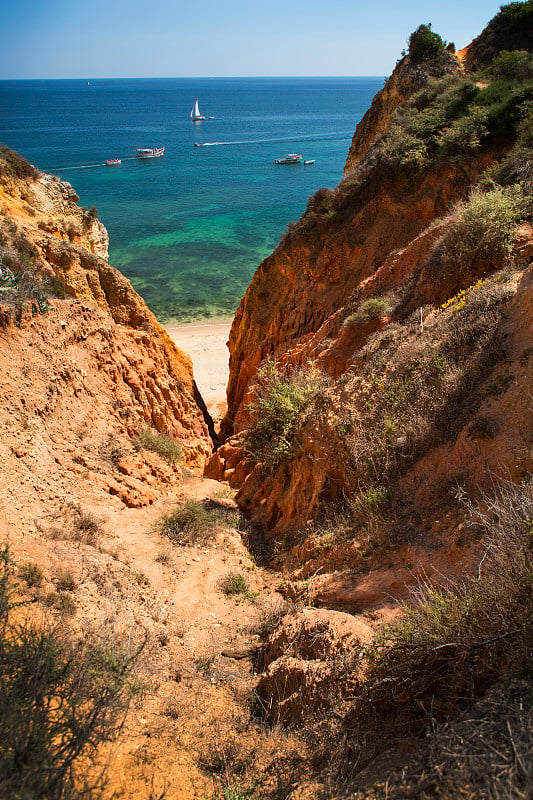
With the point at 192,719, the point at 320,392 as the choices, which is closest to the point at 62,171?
the point at 320,392

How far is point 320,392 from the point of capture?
8.66m

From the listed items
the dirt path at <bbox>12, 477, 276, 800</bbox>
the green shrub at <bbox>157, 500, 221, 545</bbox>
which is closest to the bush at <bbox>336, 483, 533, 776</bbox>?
the dirt path at <bbox>12, 477, 276, 800</bbox>

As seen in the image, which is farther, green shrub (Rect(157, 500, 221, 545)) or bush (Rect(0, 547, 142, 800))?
green shrub (Rect(157, 500, 221, 545))

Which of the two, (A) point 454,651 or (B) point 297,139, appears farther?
(B) point 297,139

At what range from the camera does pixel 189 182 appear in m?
67.6

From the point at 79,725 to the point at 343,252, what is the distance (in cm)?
1338

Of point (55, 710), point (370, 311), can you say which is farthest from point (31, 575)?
point (370, 311)

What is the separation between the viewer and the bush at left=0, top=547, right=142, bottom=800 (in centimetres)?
260

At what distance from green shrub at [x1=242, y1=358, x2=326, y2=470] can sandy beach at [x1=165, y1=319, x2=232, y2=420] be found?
9.52m

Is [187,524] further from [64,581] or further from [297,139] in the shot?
[297,139]

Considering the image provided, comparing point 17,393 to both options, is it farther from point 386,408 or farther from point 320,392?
point 386,408

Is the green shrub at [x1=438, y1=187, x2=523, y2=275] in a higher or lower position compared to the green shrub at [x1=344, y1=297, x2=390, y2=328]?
higher

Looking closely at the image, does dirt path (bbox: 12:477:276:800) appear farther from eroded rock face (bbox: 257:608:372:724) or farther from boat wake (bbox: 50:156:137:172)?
boat wake (bbox: 50:156:137:172)

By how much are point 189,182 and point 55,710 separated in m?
74.4
